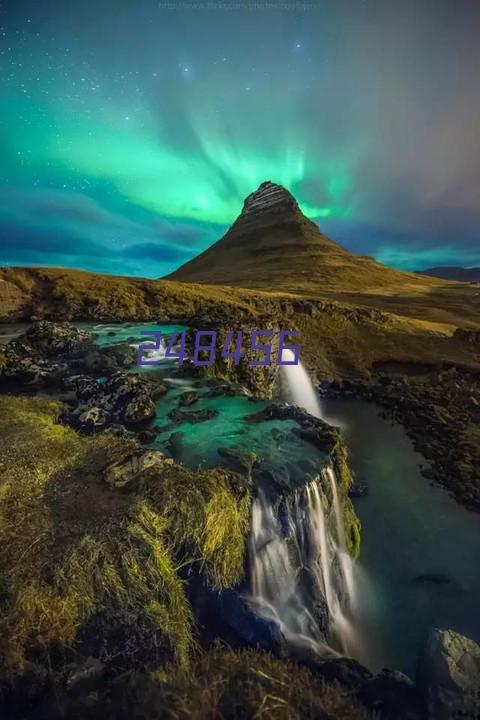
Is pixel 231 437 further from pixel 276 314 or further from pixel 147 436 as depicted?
pixel 276 314

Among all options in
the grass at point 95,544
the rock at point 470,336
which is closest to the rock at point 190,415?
the grass at point 95,544

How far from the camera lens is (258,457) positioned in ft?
37.3

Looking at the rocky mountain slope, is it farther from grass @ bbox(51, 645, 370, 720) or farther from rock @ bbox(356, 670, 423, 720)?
grass @ bbox(51, 645, 370, 720)

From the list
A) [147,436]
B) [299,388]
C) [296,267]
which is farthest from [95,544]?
[296,267]

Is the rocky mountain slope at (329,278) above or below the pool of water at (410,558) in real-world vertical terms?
above

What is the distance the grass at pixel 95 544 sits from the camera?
5.73 m

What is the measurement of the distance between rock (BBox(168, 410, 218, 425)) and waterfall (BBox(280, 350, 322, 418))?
1460 cm

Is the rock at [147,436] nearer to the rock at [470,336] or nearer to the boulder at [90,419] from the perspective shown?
the boulder at [90,419]

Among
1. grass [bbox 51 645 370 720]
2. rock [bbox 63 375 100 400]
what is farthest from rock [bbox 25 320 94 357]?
grass [bbox 51 645 370 720]

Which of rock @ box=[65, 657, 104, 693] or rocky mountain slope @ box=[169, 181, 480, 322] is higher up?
rocky mountain slope @ box=[169, 181, 480, 322]

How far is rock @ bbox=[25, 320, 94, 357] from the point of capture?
70.2 ft

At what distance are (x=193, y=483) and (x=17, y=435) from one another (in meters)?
5.97

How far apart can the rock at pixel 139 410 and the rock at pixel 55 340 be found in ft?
27.8

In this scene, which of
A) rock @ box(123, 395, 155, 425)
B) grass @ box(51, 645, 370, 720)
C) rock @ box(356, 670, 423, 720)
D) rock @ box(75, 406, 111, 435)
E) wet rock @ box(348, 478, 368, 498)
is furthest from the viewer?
wet rock @ box(348, 478, 368, 498)
